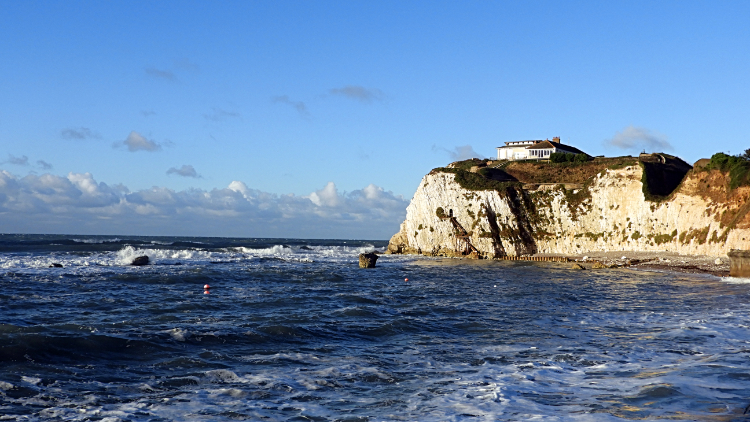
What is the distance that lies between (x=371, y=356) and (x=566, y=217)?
60.3 m

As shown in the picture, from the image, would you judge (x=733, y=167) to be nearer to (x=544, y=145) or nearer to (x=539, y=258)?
(x=539, y=258)

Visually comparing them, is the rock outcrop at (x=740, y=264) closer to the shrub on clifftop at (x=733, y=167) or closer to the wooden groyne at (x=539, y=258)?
the shrub on clifftop at (x=733, y=167)

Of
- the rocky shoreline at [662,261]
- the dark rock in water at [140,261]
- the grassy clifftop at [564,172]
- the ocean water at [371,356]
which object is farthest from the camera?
the grassy clifftop at [564,172]

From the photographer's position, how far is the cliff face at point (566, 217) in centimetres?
5716

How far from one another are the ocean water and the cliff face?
106ft

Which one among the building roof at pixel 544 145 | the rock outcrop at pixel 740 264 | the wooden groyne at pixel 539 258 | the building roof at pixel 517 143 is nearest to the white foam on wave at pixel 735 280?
the rock outcrop at pixel 740 264

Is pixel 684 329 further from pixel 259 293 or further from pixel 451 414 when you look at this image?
pixel 259 293

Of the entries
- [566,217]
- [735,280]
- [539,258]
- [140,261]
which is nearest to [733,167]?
[566,217]

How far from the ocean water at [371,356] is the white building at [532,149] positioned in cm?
7756

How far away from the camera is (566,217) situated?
70.1 meters

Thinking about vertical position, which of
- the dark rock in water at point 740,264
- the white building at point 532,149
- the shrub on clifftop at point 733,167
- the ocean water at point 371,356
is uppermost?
the white building at point 532,149

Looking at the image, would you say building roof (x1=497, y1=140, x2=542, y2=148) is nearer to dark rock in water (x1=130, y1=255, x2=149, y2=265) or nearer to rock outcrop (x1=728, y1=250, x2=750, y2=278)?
rock outcrop (x1=728, y1=250, x2=750, y2=278)

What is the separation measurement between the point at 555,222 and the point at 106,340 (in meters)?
62.7

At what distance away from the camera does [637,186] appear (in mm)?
65125
